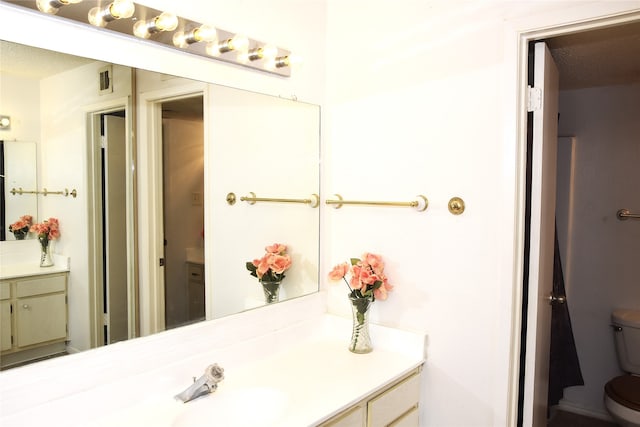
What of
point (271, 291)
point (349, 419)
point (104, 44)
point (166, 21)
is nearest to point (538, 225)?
point (349, 419)

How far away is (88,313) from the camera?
4.05ft

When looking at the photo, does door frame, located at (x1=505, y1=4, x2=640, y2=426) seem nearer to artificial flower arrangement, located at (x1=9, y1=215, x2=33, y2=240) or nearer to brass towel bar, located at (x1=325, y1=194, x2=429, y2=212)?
brass towel bar, located at (x1=325, y1=194, x2=429, y2=212)

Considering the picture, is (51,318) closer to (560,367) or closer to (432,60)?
(432,60)

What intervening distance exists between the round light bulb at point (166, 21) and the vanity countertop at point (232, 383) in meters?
0.92

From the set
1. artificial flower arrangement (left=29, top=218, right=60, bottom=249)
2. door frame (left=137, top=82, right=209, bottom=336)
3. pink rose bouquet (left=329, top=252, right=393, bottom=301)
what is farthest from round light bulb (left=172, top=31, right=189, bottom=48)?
pink rose bouquet (left=329, top=252, right=393, bottom=301)

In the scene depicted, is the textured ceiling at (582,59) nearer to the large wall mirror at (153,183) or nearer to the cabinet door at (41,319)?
the large wall mirror at (153,183)

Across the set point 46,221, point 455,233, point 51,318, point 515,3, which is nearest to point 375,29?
point 515,3

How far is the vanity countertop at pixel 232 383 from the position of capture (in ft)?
3.69

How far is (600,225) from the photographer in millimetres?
2734

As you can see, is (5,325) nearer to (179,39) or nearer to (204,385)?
(204,385)

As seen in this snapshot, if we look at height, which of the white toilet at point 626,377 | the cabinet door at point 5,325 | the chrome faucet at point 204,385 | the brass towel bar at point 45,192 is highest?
the brass towel bar at point 45,192

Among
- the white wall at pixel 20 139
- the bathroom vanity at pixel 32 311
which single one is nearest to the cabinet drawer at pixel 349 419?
the bathroom vanity at pixel 32 311

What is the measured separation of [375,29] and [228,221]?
97 cm

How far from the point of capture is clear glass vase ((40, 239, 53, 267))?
115cm
